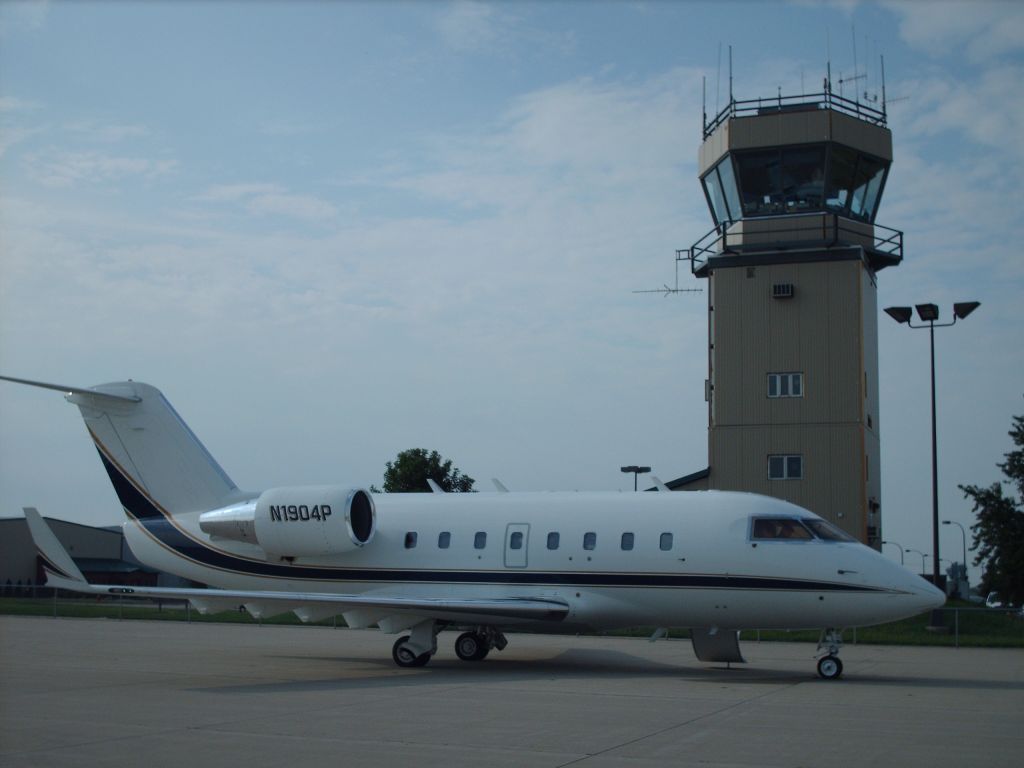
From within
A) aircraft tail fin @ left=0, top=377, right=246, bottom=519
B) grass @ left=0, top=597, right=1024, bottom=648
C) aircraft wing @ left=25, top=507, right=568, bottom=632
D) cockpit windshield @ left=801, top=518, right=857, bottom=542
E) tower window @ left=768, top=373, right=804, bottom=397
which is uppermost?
tower window @ left=768, top=373, right=804, bottom=397

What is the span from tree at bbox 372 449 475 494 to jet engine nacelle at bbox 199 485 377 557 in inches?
1192

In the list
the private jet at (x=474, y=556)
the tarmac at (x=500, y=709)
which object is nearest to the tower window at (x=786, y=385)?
the tarmac at (x=500, y=709)

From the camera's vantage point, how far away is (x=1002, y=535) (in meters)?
38.7

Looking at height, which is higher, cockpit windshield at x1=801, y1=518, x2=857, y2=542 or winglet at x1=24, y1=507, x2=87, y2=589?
cockpit windshield at x1=801, y1=518, x2=857, y2=542

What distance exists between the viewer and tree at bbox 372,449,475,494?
52969 mm

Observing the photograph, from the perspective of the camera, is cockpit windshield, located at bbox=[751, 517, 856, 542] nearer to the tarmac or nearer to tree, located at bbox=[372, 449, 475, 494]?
the tarmac

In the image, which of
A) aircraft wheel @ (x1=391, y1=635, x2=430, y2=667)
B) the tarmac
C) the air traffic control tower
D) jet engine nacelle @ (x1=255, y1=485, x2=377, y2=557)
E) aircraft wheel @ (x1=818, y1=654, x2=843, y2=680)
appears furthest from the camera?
the air traffic control tower

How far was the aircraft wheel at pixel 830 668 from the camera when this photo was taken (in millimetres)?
18203

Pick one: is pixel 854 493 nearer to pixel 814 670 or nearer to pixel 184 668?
pixel 814 670

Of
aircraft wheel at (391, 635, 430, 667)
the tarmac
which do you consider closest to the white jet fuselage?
the tarmac

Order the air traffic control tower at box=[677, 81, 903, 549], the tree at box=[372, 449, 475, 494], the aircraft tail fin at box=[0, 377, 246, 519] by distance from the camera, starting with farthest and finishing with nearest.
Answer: the tree at box=[372, 449, 475, 494], the air traffic control tower at box=[677, 81, 903, 549], the aircraft tail fin at box=[0, 377, 246, 519]

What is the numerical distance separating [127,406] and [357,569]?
5.91 metres

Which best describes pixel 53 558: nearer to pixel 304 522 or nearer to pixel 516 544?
pixel 304 522

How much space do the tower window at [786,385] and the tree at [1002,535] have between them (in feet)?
24.3
